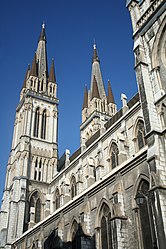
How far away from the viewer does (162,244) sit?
1189 centimetres

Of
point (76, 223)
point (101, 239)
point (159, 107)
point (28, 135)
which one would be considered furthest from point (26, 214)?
point (159, 107)

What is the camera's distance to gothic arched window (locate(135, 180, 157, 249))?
46.0 feet

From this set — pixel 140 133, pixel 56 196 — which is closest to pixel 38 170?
pixel 56 196

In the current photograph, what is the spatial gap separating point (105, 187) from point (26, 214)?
787 inches

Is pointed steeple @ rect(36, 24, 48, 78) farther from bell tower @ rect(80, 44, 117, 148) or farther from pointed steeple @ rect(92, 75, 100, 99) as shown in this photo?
bell tower @ rect(80, 44, 117, 148)

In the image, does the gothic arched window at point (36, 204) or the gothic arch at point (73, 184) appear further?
the gothic arched window at point (36, 204)

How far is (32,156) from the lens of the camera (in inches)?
1602

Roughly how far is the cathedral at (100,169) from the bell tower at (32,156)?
0.12m

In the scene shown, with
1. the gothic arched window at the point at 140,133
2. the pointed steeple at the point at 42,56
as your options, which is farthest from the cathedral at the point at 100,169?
the pointed steeple at the point at 42,56

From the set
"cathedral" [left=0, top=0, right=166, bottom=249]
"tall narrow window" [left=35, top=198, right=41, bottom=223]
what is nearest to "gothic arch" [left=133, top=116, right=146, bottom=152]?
"cathedral" [left=0, top=0, right=166, bottom=249]

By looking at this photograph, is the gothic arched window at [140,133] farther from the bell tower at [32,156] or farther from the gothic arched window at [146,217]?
the bell tower at [32,156]

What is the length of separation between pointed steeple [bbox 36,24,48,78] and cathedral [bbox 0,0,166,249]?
0.29 m

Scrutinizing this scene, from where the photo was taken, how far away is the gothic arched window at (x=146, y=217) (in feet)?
46.0

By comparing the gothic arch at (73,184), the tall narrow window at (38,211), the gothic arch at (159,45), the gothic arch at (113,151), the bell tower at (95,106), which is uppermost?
the bell tower at (95,106)
